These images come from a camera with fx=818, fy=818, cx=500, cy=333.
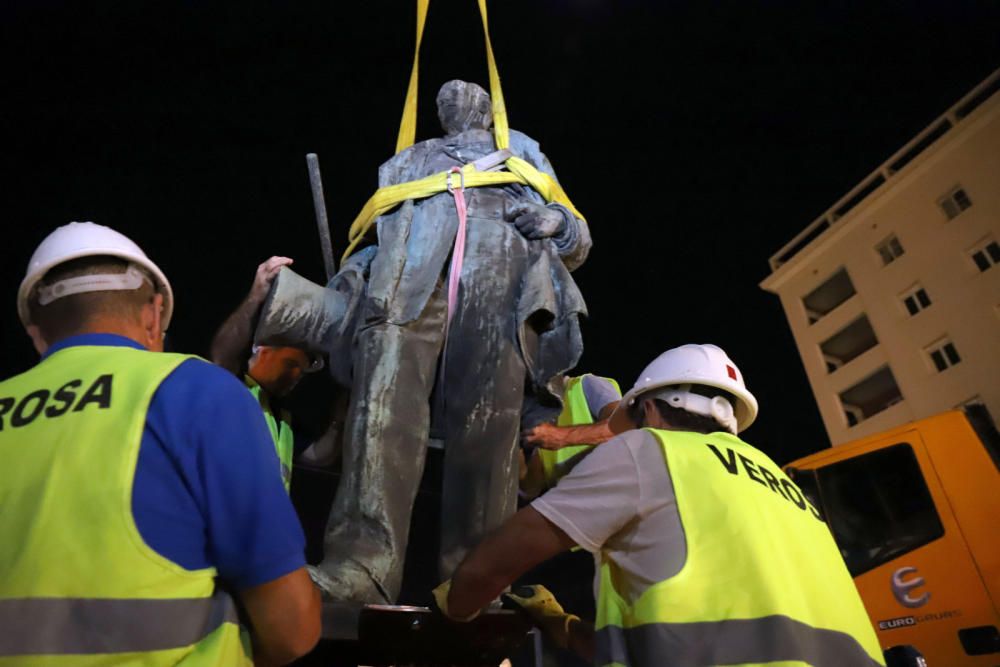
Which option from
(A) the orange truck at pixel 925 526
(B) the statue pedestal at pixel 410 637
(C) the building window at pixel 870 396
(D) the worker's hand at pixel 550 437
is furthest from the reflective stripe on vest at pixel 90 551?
(C) the building window at pixel 870 396

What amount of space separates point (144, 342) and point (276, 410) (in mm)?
1800

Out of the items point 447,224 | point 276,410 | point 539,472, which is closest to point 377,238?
point 447,224

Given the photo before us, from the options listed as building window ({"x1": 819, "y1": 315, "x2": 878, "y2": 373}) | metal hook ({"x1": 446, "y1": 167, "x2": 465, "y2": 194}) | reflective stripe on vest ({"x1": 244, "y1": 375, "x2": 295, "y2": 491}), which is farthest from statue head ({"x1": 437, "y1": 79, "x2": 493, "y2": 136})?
building window ({"x1": 819, "y1": 315, "x2": 878, "y2": 373})

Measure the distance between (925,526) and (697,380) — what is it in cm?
413

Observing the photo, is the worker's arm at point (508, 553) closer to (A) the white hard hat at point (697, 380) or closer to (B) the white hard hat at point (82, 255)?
(A) the white hard hat at point (697, 380)

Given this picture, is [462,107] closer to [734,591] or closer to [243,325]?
[243,325]

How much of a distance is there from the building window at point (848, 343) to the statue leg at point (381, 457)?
26.9 meters

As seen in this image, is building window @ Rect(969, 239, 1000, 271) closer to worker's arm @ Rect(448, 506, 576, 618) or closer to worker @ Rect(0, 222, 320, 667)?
worker's arm @ Rect(448, 506, 576, 618)

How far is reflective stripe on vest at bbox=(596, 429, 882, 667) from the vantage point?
219 cm

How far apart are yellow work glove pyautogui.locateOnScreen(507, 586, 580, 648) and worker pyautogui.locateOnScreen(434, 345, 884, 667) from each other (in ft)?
1.37

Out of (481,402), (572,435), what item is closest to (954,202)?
(572,435)

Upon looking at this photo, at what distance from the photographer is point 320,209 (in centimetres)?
401

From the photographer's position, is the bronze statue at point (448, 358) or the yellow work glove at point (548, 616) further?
the bronze statue at point (448, 358)

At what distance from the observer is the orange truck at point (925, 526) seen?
561 cm
